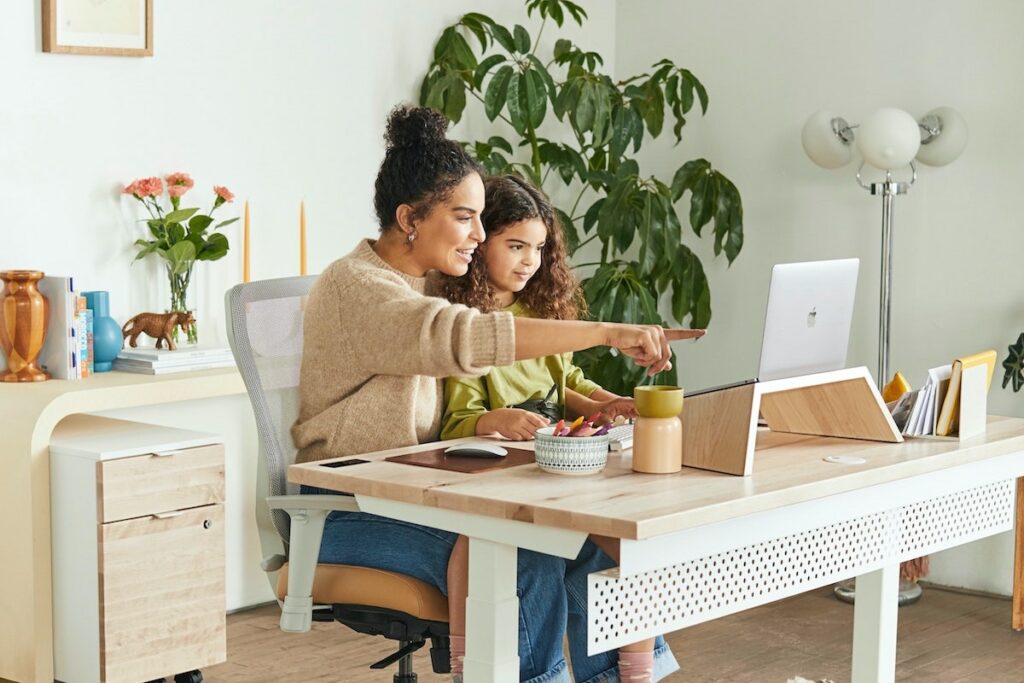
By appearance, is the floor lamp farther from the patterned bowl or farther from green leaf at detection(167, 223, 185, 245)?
the patterned bowl

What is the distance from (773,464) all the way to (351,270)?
2.50ft

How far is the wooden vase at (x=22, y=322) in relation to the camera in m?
3.19

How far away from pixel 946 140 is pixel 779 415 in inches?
68.5

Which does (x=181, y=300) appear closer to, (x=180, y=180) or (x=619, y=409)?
(x=180, y=180)

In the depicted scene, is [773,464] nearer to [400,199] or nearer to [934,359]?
[400,199]

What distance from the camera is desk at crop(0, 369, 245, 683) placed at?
306cm

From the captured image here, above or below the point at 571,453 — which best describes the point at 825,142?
above

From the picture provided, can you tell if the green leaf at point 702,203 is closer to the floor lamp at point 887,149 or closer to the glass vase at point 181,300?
the floor lamp at point 887,149

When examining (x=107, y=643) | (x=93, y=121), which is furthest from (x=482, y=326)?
(x=93, y=121)

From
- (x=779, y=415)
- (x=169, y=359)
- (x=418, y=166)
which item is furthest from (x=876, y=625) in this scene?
(x=169, y=359)

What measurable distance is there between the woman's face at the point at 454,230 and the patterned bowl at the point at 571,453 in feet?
1.60

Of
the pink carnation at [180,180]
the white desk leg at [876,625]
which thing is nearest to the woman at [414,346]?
the white desk leg at [876,625]

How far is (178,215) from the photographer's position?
3.55 metres

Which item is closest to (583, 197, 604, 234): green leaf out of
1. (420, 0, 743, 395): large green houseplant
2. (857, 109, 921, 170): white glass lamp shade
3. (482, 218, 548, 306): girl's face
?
(420, 0, 743, 395): large green houseplant
